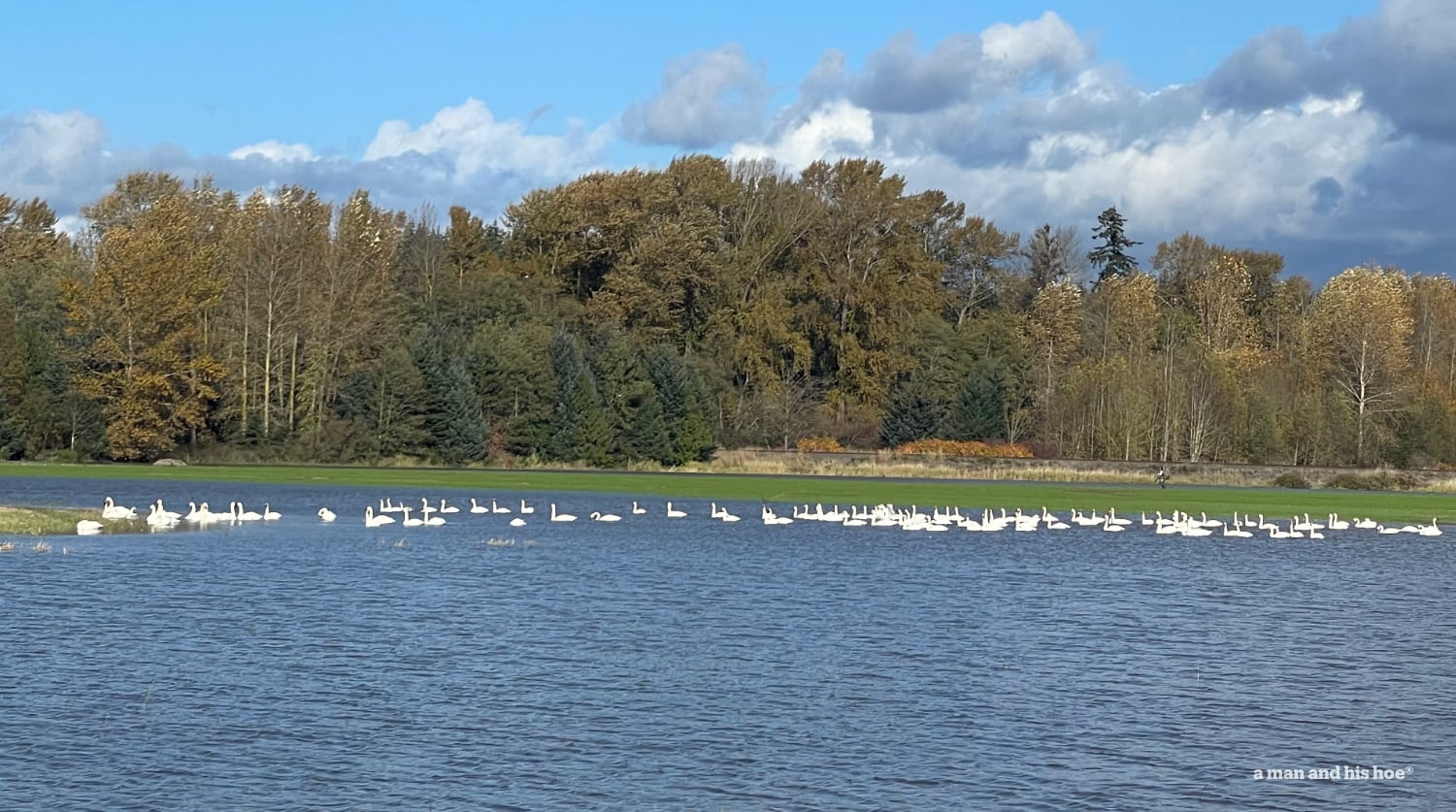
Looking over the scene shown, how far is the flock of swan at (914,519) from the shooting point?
58.6 meters

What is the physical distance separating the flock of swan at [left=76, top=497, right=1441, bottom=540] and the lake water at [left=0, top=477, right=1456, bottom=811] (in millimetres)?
9626

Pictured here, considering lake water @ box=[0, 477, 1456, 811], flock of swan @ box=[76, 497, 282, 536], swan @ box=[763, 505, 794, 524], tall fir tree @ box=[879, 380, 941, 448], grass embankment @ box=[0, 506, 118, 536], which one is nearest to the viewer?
lake water @ box=[0, 477, 1456, 811]

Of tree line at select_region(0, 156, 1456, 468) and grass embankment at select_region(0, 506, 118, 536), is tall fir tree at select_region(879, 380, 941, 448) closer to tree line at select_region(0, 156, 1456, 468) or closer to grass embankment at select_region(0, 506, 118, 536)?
tree line at select_region(0, 156, 1456, 468)

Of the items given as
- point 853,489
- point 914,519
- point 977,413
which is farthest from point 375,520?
point 977,413

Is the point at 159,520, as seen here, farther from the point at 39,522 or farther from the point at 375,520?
the point at 375,520

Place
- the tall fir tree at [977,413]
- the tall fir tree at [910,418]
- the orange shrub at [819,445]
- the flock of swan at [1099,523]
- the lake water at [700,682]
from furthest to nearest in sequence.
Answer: the tall fir tree at [977,413] → the tall fir tree at [910,418] → the orange shrub at [819,445] → the flock of swan at [1099,523] → the lake water at [700,682]

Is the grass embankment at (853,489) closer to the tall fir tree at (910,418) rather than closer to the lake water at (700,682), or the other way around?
the tall fir tree at (910,418)

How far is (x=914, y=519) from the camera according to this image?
61.9 m

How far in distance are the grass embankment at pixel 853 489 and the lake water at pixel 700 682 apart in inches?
1118

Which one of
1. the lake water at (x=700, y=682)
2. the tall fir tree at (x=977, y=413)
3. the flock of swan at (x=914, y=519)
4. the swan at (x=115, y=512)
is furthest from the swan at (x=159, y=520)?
the tall fir tree at (x=977, y=413)

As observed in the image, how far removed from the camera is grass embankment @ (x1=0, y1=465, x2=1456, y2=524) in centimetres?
7719

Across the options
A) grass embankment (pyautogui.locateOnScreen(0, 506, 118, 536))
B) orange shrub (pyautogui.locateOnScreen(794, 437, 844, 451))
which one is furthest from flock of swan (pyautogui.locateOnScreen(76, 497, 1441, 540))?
orange shrub (pyautogui.locateOnScreen(794, 437, 844, 451))

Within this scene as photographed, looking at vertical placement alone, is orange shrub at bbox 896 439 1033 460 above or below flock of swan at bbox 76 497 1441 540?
above

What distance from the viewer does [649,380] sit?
4328 inches
